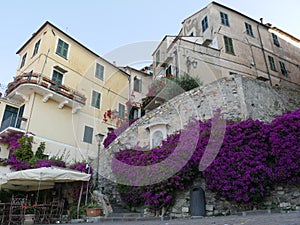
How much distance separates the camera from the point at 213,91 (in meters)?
11.1

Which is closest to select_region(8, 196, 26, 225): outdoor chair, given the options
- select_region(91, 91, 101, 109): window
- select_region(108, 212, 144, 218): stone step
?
select_region(108, 212, 144, 218): stone step

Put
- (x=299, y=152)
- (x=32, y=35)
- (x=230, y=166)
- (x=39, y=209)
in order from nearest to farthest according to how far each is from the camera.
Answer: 1. (x=299, y=152)
2. (x=230, y=166)
3. (x=39, y=209)
4. (x=32, y=35)

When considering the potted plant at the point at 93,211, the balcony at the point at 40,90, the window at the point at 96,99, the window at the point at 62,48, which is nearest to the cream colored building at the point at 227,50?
the window at the point at 96,99

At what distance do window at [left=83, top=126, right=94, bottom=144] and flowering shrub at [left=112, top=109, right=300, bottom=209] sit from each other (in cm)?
790

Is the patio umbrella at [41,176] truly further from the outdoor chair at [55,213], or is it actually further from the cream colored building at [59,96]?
the cream colored building at [59,96]

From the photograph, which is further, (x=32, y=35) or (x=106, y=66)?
(x=106, y=66)

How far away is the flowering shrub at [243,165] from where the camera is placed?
6898 millimetres

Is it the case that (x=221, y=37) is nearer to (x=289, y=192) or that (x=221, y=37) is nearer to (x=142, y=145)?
(x=142, y=145)

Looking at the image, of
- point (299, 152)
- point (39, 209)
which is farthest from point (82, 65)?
point (299, 152)

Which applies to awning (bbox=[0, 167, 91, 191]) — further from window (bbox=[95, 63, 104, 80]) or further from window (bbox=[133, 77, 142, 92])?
window (bbox=[133, 77, 142, 92])

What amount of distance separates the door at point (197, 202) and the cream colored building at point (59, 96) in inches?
251

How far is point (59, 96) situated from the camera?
14555 millimetres

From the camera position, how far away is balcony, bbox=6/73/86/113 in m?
13.6

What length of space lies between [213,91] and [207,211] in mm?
5629
